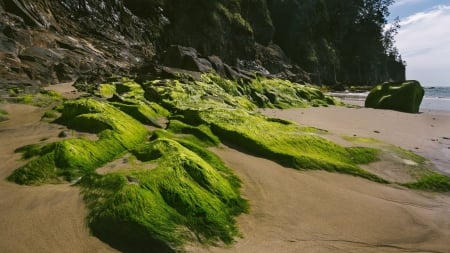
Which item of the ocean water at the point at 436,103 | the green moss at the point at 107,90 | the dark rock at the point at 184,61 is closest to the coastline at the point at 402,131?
the dark rock at the point at 184,61

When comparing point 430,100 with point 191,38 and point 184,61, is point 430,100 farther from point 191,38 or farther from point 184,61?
point 191,38

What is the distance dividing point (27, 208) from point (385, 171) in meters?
4.49

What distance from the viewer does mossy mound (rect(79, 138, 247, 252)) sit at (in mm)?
2666

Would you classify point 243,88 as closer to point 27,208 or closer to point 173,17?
point 27,208

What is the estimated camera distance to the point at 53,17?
20453 mm

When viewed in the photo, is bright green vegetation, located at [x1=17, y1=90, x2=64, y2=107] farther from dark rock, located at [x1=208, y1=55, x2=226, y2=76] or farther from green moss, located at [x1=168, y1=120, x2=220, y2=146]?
dark rock, located at [x1=208, y1=55, x2=226, y2=76]

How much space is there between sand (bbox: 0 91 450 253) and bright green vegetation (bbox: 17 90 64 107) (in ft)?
9.95

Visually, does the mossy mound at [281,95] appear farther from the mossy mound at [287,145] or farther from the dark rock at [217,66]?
the mossy mound at [287,145]

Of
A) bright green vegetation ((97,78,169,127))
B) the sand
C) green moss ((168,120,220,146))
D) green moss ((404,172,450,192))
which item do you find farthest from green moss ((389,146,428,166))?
bright green vegetation ((97,78,169,127))

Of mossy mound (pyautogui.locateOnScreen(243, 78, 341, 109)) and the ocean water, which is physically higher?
mossy mound (pyautogui.locateOnScreen(243, 78, 341, 109))

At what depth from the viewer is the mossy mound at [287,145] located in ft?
16.2

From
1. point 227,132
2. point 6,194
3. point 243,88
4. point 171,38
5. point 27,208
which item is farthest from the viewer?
point 171,38

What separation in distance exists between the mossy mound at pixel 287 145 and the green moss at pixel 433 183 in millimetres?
455

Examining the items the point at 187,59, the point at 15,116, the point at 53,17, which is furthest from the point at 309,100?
the point at 53,17
